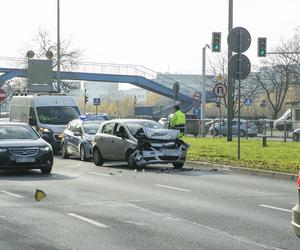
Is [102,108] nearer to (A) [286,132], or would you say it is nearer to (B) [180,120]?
(A) [286,132]

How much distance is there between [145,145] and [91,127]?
17.7 feet

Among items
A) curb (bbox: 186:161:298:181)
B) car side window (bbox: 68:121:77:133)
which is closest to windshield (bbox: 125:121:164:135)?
curb (bbox: 186:161:298:181)

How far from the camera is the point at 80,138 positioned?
23.0m

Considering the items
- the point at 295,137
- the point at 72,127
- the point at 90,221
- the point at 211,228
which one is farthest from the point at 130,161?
the point at 295,137

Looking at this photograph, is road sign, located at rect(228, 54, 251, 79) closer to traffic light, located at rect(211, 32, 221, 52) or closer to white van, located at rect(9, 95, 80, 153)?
white van, located at rect(9, 95, 80, 153)

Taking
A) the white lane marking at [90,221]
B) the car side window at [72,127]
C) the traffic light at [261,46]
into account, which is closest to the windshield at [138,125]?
the car side window at [72,127]

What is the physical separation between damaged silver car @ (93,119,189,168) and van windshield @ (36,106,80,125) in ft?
25.6

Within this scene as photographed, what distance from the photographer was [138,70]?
69000 mm

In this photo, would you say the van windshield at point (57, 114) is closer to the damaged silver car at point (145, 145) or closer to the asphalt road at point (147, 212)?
the damaged silver car at point (145, 145)

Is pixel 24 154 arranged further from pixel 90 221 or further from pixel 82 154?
pixel 90 221

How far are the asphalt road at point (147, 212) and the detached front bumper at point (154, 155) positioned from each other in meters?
1.56

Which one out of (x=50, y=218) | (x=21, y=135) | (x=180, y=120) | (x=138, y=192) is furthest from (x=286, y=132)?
(x=50, y=218)

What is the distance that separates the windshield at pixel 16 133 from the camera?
18.0 meters

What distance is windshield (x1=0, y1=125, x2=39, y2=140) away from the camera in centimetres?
1800
